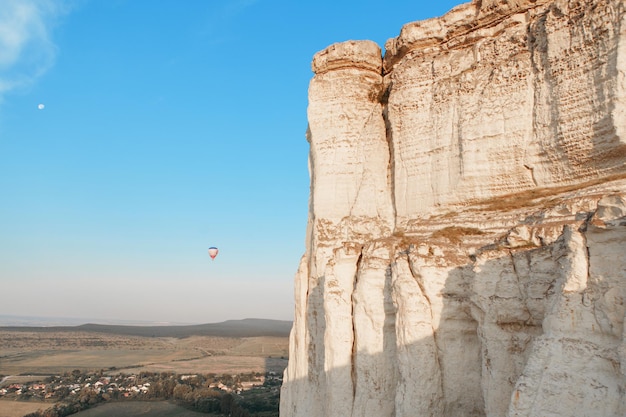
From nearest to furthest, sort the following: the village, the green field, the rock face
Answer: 1. the rock face
2. the green field
3. the village

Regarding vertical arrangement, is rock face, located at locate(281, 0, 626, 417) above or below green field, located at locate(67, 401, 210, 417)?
above

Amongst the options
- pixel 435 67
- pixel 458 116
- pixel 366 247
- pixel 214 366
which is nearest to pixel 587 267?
pixel 366 247

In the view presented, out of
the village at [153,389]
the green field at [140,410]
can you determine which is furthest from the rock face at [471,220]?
the village at [153,389]

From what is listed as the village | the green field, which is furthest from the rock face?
the village

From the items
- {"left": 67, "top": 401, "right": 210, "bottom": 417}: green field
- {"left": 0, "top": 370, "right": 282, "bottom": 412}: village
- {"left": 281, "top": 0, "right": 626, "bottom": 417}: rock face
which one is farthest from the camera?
{"left": 0, "top": 370, "right": 282, "bottom": 412}: village

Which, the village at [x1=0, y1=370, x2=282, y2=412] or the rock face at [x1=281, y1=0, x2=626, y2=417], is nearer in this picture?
the rock face at [x1=281, y1=0, x2=626, y2=417]

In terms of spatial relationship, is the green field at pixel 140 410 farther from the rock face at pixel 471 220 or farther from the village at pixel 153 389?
→ the rock face at pixel 471 220

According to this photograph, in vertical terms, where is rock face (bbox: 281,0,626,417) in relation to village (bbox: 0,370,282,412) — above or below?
above

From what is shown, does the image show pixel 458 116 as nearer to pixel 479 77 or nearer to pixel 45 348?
pixel 479 77

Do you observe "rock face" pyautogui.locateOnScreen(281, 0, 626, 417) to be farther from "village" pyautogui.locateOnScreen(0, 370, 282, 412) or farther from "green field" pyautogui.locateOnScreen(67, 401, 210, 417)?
"village" pyautogui.locateOnScreen(0, 370, 282, 412)
